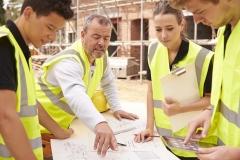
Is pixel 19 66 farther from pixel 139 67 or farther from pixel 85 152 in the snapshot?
pixel 139 67

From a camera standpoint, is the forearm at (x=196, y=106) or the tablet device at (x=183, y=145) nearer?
the tablet device at (x=183, y=145)

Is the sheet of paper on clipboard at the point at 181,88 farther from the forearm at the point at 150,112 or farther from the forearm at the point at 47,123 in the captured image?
the forearm at the point at 47,123

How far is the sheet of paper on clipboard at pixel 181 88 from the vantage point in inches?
72.7

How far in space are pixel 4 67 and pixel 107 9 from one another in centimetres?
1377

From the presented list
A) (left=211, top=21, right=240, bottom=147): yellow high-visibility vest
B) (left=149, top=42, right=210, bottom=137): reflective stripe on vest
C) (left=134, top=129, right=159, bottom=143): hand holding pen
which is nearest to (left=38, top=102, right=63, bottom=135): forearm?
(left=134, top=129, right=159, bottom=143): hand holding pen

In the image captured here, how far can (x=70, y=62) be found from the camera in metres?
1.94

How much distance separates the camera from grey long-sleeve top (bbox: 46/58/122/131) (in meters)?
1.61

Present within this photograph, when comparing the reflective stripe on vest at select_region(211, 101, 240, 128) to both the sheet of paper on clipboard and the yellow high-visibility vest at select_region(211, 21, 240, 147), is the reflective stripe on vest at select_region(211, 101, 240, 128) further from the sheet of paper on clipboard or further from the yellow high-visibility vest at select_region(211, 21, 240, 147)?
the sheet of paper on clipboard

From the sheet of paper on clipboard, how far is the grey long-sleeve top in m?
0.50

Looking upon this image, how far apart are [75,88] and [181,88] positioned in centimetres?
66

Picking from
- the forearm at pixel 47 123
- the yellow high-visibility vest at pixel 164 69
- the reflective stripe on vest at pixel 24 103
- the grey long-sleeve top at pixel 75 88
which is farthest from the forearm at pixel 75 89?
the yellow high-visibility vest at pixel 164 69

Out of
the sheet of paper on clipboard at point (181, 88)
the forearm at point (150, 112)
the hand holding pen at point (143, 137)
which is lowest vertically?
the hand holding pen at point (143, 137)

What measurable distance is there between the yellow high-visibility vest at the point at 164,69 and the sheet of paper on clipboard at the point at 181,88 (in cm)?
4

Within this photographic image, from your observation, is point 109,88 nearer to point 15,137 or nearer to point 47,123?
point 47,123
